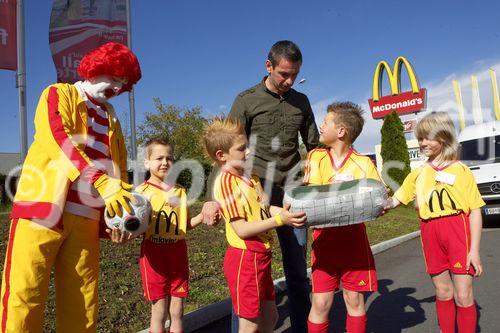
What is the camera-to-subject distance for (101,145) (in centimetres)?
281

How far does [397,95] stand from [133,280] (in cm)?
3729

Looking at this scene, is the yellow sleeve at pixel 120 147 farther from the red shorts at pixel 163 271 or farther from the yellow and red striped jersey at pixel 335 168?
the yellow and red striped jersey at pixel 335 168

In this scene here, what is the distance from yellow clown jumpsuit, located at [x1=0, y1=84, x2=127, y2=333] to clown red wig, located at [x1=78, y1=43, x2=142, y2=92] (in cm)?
18

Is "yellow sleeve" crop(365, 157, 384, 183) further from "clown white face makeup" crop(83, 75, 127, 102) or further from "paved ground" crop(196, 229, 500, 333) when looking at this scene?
"paved ground" crop(196, 229, 500, 333)

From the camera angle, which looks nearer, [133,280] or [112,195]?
[112,195]

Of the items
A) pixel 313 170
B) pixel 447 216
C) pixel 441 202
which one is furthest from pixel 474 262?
pixel 313 170

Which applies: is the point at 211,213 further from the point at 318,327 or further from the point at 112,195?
the point at 318,327

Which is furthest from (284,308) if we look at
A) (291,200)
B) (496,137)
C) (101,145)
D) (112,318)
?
(496,137)

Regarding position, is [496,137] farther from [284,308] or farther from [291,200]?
[291,200]

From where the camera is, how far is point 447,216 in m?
3.50

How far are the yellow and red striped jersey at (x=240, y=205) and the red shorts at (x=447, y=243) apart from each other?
1.34 metres

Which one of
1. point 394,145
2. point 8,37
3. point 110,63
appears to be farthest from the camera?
point 394,145

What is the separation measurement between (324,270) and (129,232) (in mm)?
1416

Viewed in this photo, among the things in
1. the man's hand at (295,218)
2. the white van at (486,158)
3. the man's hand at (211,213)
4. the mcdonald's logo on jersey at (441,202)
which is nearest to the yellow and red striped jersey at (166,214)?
the man's hand at (211,213)
